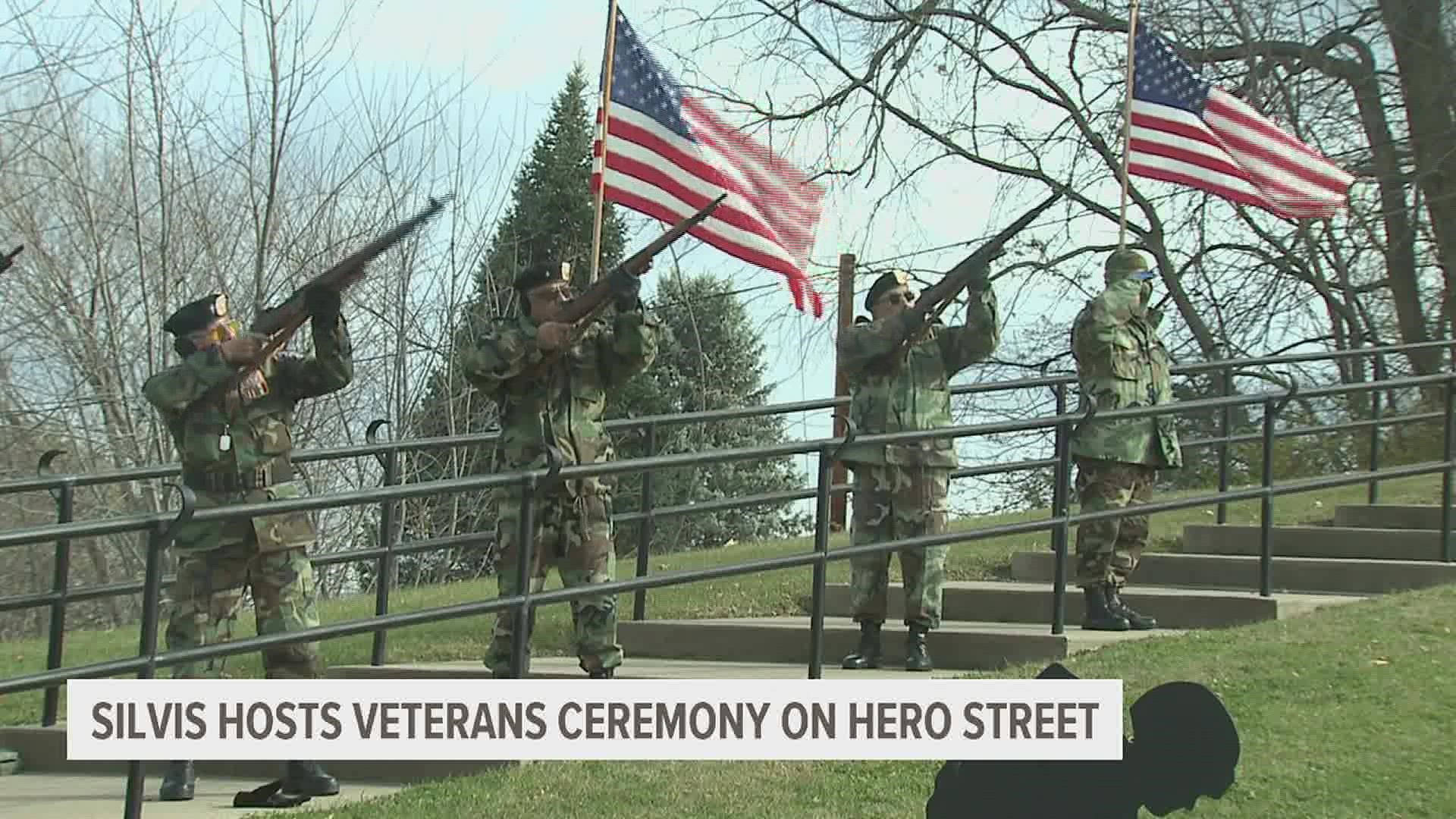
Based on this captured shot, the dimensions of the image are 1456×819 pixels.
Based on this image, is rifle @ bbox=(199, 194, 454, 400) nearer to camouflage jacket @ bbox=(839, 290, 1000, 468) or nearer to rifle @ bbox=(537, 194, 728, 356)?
rifle @ bbox=(537, 194, 728, 356)

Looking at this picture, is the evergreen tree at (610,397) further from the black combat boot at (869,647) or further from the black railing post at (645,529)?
the black combat boot at (869,647)

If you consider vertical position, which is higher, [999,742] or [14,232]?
[14,232]

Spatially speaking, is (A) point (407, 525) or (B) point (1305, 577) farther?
(A) point (407, 525)

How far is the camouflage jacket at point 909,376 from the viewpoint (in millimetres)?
9148

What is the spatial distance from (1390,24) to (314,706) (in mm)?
15335

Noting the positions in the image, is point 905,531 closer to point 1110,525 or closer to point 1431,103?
point 1110,525

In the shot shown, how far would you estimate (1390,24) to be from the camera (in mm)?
19422

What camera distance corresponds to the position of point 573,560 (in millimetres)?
8031

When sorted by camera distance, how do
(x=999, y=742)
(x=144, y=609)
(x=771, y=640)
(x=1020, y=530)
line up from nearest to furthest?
(x=999, y=742)
(x=144, y=609)
(x=1020, y=530)
(x=771, y=640)

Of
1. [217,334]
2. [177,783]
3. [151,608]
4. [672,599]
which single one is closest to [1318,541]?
[672,599]

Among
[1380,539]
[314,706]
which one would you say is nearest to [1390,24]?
[1380,539]

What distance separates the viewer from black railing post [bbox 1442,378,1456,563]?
11.2 meters

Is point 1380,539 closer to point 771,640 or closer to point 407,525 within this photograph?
point 771,640

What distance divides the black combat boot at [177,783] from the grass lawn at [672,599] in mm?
2662
